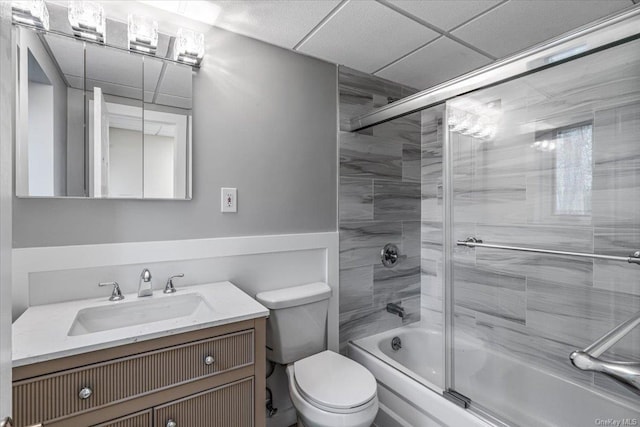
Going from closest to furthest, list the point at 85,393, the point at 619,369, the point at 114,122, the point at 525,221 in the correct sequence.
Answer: the point at 619,369
the point at 85,393
the point at 114,122
the point at 525,221

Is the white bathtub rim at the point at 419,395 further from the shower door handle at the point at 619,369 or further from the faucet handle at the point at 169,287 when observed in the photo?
the faucet handle at the point at 169,287

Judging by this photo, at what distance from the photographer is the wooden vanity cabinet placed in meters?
0.92

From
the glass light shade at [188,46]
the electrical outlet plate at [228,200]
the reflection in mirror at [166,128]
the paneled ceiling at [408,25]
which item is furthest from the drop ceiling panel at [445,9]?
the electrical outlet plate at [228,200]

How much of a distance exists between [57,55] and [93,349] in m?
1.19

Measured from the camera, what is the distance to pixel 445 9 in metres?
1.50

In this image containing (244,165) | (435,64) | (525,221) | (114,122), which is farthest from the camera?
(435,64)

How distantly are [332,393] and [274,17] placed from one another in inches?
70.1

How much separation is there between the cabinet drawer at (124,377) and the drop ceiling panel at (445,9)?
1.60 meters

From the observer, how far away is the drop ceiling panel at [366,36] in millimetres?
1539

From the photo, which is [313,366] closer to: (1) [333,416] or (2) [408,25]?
(1) [333,416]

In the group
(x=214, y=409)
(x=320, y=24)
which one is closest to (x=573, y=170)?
(x=320, y=24)

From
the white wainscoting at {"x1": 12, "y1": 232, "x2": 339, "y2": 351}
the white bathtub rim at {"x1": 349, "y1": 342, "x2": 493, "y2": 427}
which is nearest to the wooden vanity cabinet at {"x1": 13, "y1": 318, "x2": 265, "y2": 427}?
the white wainscoting at {"x1": 12, "y1": 232, "x2": 339, "y2": 351}

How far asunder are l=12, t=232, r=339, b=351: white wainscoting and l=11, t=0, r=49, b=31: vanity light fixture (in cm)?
89

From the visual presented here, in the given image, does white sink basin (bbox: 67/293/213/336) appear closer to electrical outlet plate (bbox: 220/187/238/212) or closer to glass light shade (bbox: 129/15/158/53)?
electrical outlet plate (bbox: 220/187/238/212)
